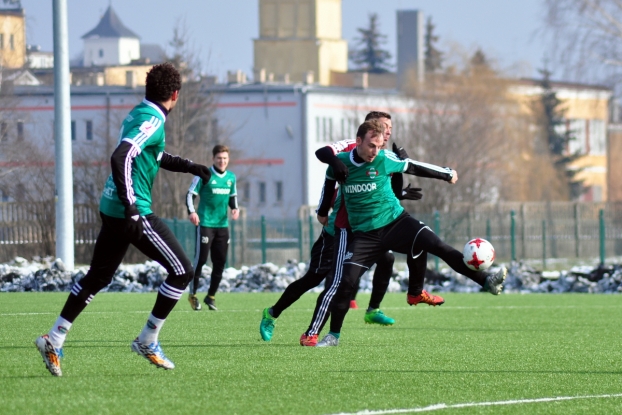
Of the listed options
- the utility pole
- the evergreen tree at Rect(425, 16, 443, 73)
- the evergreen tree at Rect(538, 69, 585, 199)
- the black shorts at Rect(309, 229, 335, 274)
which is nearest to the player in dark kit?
the black shorts at Rect(309, 229, 335, 274)

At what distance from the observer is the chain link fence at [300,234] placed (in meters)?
30.6

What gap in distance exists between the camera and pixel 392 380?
8.48 metres

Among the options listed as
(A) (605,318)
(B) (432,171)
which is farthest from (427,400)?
(A) (605,318)

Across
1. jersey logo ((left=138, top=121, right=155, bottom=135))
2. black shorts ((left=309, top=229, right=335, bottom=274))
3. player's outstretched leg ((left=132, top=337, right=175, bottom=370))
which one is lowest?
player's outstretched leg ((left=132, top=337, right=175, bottom=370))

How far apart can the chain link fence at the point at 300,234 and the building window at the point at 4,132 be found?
6.06 ft

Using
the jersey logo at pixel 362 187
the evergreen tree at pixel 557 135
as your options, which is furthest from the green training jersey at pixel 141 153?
the evergreen tree at pixel 557 135

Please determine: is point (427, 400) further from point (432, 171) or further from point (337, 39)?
point (337, 39)

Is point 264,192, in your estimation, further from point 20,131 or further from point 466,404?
point 466,404

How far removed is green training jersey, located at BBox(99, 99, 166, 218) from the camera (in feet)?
27.8

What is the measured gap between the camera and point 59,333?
8.55m

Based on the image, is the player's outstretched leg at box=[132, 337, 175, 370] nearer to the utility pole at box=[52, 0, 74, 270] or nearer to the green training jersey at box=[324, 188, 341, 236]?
the green training jersey at box=[324, 188, 341, 236]

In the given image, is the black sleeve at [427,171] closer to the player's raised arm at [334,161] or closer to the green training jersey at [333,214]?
the player's raised arm at [334,161]

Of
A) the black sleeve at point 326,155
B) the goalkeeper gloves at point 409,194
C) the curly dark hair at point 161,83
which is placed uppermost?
A: the curly dark hair at point 161,83

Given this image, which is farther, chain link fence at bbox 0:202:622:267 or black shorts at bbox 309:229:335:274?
chain link fence at bbox 0:202:622:267
